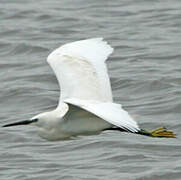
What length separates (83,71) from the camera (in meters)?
7.86

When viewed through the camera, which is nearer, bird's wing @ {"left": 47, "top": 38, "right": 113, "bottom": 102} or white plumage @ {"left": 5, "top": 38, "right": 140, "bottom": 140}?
white plumage @ {"left": 5, "top": 38, "right": 140, "bottom": 140}

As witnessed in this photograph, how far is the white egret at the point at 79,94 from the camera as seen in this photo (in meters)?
7.15

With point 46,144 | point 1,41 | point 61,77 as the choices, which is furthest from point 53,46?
point 61,77

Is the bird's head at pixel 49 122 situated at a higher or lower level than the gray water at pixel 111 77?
higher

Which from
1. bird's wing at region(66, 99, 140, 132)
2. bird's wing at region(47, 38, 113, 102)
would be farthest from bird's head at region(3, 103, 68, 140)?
bird's wing at region(66, 99, 140, 132)

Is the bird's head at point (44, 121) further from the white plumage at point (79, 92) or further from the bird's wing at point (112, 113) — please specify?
the bird's wing at point (112, 113)

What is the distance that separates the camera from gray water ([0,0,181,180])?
27.7 ft

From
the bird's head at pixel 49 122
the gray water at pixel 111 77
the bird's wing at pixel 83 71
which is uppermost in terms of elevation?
the bird's wing at pixel 83 71

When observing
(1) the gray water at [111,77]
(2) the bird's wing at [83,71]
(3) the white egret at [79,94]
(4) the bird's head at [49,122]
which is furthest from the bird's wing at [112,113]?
(1) the gray water at [111,77]

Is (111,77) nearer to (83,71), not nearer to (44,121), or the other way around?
(83,71)

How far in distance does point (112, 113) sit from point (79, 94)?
4.91 feet

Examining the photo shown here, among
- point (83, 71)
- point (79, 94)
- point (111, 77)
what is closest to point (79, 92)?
point (79, 94)

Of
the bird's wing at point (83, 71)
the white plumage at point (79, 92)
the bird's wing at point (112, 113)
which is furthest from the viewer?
the bird's wing at point (83, 71)

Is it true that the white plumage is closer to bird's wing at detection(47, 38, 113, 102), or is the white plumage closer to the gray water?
bird's wing at detection(47, 38, 113, 102)
